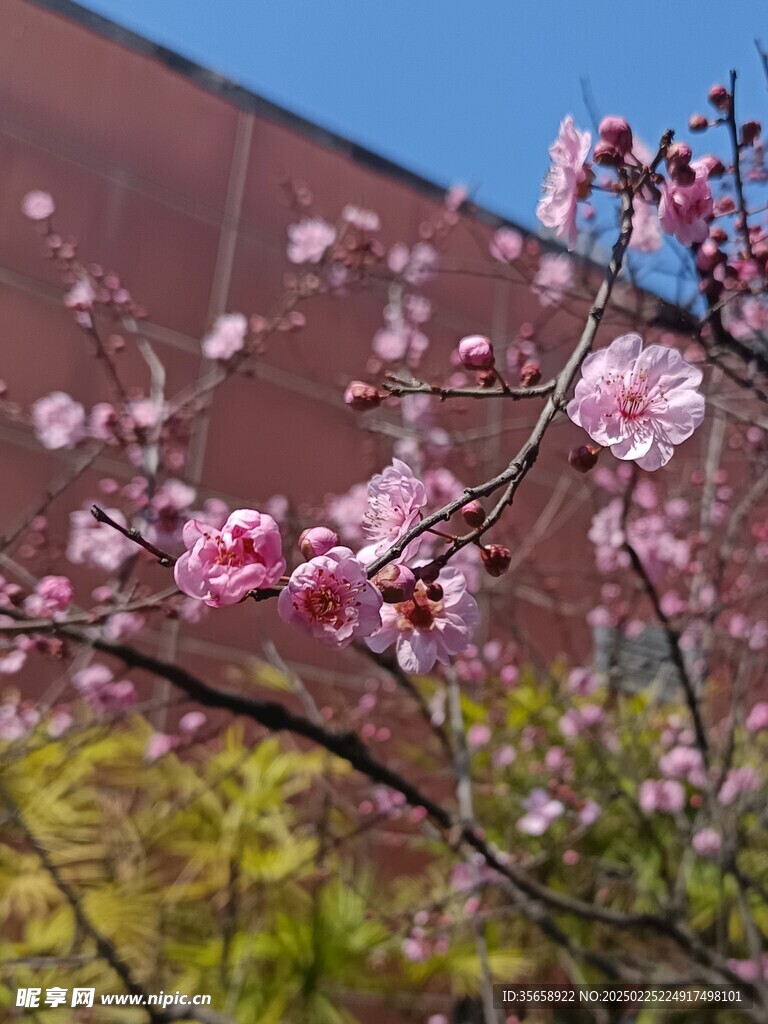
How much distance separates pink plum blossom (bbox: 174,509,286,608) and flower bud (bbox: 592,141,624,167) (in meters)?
0.46

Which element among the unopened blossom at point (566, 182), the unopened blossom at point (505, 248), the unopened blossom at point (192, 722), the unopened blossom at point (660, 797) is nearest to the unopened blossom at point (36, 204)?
the unopened blossom at point (505, 248)

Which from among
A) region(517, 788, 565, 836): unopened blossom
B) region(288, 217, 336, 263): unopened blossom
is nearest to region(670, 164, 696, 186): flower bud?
region(288, 217, 336, 263): unopened blossom

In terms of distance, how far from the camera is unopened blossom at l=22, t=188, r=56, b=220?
7.47 ft

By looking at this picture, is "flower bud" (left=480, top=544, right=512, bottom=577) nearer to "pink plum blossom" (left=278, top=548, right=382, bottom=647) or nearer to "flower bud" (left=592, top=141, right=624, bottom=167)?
"pink plum blossom" (left=278, top=548, right=382, bottom=647)

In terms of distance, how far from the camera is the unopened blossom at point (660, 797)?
7.71ft

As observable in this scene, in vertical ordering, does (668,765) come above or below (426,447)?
below

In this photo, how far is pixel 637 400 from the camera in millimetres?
665

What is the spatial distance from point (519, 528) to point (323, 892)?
1.64m

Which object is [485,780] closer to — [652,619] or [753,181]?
[652,619]

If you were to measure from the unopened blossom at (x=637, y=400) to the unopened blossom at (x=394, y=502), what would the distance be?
14 centimetres

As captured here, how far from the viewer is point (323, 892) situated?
89.6 inches

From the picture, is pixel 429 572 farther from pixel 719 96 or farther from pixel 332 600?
pixel 719 96

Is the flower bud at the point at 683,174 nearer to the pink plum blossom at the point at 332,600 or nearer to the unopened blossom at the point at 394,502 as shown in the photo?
the unopened blossom at the point at 394,502

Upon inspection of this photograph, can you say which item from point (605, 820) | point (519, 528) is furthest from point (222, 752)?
point (519, 528)
